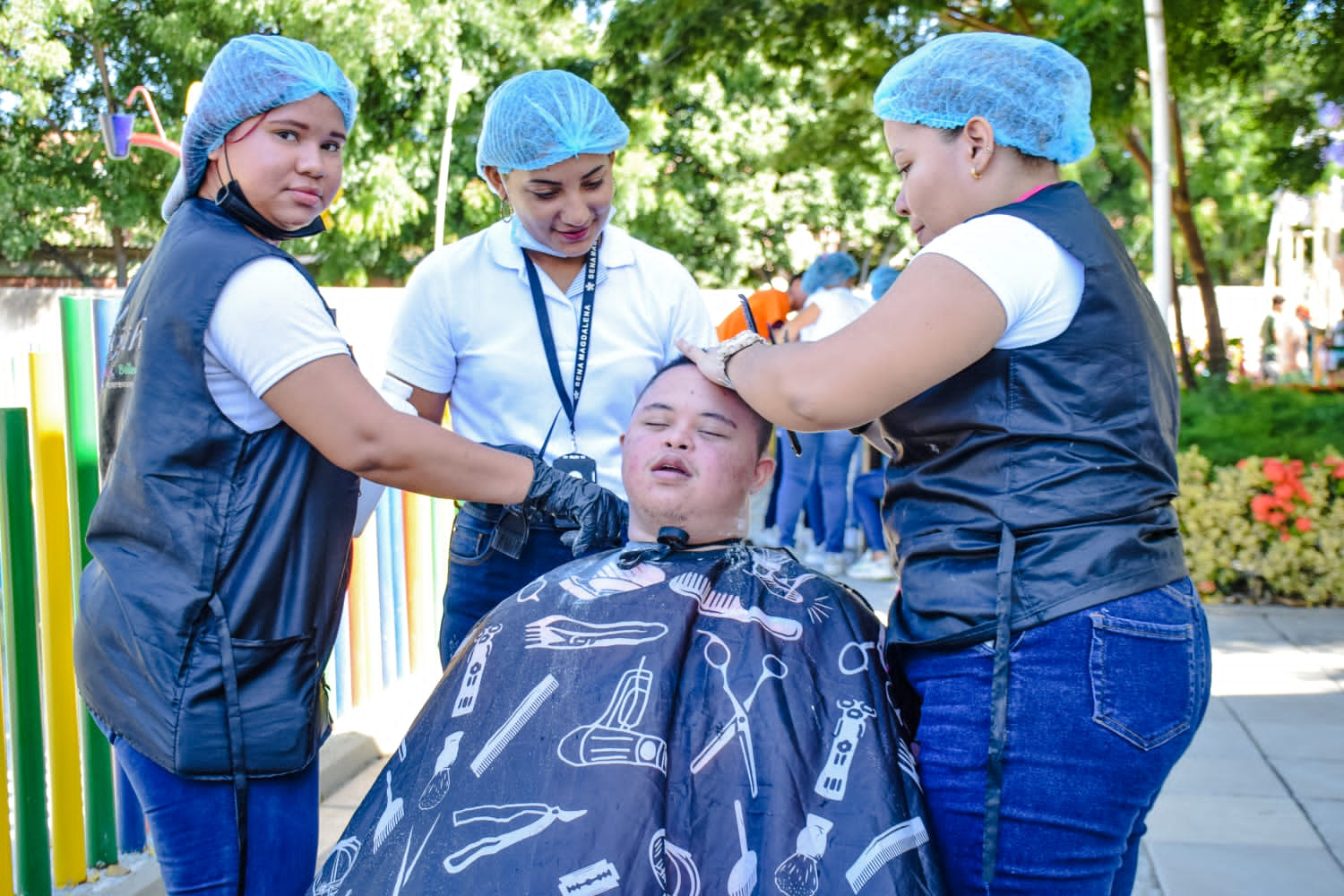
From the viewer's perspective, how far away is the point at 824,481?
768 centimetres

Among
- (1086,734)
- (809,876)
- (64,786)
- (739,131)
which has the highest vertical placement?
(739,131)

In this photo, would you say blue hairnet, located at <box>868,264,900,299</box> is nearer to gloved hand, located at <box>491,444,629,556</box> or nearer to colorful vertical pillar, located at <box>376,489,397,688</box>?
colorful vertical pillar, located at <box>376,489,397,688</box>

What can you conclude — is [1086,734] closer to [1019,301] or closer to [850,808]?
[850,808]

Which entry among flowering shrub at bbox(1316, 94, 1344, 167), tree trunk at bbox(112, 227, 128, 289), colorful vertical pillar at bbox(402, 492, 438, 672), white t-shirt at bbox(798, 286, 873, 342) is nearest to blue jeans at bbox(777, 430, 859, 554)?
white t-shirt at bbox(798, 286, 873, 342)

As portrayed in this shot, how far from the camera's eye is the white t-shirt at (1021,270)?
5.57 feet

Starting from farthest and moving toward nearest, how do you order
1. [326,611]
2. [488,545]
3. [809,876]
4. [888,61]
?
[888,61] < [488,545] < [326,611] < [809,876]

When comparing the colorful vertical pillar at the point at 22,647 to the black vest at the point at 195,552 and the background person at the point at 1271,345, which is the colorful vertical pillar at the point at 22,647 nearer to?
the black vest at the point at 195,552

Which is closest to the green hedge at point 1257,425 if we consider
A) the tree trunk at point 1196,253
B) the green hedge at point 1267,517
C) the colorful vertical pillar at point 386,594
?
the green hedge at point 1267,517

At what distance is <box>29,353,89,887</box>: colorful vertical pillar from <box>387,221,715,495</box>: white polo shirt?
1044mm

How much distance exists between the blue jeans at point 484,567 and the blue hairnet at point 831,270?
18.3 ft

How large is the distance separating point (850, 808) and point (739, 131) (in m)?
26.3

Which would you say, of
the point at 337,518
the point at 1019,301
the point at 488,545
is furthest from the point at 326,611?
the point at 1019,301

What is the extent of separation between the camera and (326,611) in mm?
1993

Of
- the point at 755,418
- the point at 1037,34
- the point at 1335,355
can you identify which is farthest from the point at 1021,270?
the point at 1335,355
